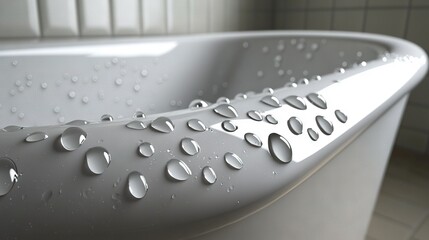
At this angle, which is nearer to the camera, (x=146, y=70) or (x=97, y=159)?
(x=97, y=159)

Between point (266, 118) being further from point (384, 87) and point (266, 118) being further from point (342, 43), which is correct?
point (342, 43)

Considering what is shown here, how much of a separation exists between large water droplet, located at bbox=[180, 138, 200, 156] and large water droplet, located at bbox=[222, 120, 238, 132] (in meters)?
0.03

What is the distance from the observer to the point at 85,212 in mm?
163

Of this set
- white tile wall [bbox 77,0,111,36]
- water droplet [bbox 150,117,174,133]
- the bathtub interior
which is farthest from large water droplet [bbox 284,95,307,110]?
white tile wall [bbox 77,0,111,36]

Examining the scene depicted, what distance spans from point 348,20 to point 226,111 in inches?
58.3

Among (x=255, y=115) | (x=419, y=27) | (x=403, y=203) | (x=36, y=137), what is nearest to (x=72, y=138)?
(x=36, y=137)

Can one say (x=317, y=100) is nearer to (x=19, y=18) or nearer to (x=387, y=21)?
(x=19, y=18)

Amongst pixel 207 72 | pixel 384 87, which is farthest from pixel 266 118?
pixel 207 72

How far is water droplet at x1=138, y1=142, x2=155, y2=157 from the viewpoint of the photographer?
188mm

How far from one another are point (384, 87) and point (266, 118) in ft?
0.74

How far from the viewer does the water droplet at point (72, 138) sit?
18 cm

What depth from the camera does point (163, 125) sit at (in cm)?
21

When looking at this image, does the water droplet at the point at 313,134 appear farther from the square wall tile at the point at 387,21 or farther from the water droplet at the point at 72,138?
the square wall tile at the point at 387,21

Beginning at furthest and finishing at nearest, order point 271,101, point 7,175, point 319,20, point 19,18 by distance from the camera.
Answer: point 319,20 < point 19,18 < point 271,101 < point 7,175
